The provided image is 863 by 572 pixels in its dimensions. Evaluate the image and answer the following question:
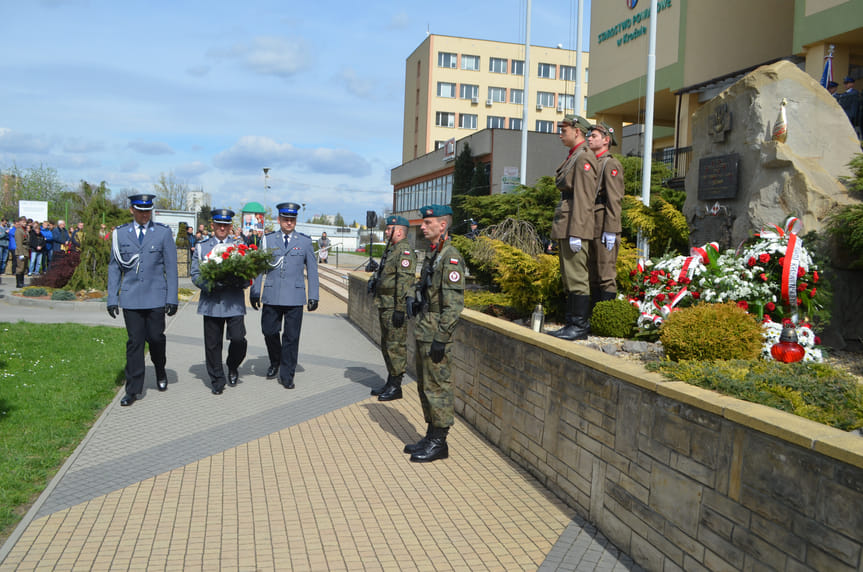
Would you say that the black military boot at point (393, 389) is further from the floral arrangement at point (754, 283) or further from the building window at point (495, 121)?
the building window at point (495, 121)

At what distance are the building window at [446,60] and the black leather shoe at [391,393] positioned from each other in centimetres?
6270

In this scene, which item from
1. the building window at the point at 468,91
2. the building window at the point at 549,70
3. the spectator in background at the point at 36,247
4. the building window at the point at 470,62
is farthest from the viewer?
the building window at the point at 549,70

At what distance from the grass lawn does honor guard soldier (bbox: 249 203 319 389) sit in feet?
6.34

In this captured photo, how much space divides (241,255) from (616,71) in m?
23.5

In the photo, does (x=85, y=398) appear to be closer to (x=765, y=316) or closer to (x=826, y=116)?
(x=765, y=316)

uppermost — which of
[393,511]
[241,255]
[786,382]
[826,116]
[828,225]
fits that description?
[826,116]

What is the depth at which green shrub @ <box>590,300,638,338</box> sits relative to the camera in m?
6.79

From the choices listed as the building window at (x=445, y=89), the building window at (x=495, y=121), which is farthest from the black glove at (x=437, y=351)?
the building window at (x=495, y=121)

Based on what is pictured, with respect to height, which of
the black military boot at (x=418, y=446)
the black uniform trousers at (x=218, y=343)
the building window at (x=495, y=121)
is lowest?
the black military boot at (x=418, y=446)

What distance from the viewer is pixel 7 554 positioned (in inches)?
154

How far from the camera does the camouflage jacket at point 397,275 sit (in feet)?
26.4

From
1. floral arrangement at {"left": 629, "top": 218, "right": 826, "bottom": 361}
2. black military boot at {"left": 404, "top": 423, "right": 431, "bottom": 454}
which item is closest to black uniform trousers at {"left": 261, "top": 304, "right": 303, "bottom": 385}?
black military boot at {"left": 404, "top": 423, "right": 431, "bottom": 454}

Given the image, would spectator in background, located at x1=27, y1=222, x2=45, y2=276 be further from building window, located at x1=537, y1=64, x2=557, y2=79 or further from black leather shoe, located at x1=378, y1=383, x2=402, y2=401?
building window, located at x1=537, y1=64, x2=557, y2=79

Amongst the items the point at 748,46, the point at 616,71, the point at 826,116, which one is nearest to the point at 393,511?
the point at 826,116
